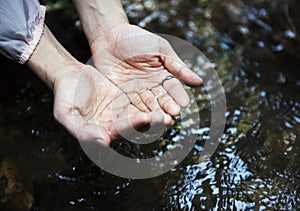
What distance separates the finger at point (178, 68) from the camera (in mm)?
1573

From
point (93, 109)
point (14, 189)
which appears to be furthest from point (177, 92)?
point (14, 189)

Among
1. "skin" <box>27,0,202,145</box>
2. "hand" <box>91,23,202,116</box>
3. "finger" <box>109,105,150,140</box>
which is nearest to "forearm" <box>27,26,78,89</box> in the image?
"skin" <box>27,0,202,145</box>

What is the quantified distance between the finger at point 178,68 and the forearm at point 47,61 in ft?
1.23

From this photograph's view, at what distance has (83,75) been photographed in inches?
61.7

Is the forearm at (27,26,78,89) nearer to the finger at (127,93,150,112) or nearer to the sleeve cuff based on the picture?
the sleeve cuff

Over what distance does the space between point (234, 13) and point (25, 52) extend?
4.72ft

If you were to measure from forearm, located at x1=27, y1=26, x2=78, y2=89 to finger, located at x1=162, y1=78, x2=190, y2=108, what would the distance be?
0.41m

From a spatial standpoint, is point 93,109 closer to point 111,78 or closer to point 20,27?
point 111,78

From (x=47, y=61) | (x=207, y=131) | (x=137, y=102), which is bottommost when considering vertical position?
(x=207, y=131)

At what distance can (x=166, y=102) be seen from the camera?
4.84 ft

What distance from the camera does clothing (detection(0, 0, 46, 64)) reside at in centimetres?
152

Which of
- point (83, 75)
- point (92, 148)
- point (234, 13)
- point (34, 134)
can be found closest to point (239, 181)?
point (92, 148)

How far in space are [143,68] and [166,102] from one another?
0.29 meters

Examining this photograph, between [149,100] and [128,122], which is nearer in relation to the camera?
[128,122]
